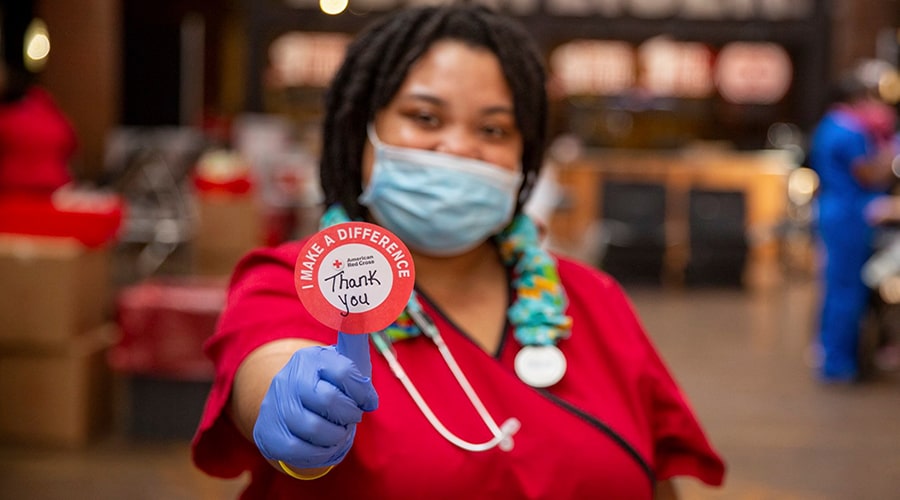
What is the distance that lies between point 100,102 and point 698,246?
5710 mm

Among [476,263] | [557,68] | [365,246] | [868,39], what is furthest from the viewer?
[557,68]

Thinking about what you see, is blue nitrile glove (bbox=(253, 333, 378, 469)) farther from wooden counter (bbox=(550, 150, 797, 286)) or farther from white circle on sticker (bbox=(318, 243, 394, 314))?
wooden counter (bbox=(550, 150, 797, 286))

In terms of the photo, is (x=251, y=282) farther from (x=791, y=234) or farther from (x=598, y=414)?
(x=791, y=234)

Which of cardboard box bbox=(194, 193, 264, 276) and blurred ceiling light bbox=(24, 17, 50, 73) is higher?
blurred ceiling light bbox=(24, 17, 50, 73)

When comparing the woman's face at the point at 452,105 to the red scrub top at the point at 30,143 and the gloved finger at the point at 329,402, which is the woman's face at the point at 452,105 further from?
the red scrub top at the point at 30,143

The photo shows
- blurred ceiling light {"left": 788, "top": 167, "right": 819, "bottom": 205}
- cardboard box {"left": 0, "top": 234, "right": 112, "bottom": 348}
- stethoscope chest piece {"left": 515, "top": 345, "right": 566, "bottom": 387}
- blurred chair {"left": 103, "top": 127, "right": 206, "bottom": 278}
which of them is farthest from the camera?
blurred ceiling light {"left": 788, "top": 167, "right": 819, "bottom": 205}

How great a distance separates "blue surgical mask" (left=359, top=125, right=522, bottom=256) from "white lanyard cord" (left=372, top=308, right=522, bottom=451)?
0.49ft

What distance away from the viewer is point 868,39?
44.2 ft

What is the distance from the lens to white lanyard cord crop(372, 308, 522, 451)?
1.47 metres

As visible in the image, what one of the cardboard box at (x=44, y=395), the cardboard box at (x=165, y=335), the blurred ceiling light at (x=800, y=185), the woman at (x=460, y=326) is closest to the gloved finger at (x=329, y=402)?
the woman at (x=460, y=326)

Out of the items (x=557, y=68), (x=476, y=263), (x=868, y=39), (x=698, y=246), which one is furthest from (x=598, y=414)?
(x=557, y=68)

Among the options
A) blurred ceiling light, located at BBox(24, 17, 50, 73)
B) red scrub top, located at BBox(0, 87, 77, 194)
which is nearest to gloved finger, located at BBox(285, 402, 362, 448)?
red scrub top, located at BBox(0, 87, 77, 194)

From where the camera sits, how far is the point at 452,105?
1616 mm

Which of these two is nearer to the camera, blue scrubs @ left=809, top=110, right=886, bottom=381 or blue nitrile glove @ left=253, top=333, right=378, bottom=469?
blue nitrile glove @ left=253, top=333, right=378, bottom=469
